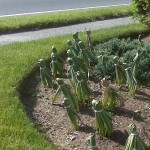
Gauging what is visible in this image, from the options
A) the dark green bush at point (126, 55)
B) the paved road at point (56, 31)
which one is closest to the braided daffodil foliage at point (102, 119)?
the dark green bush at point (126, 55)

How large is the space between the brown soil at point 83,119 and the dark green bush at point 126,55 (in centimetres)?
21

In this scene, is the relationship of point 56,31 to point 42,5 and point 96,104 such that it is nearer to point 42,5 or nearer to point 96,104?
point 42,5

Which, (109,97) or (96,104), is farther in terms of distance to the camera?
(109,97)

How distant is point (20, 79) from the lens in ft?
18.5

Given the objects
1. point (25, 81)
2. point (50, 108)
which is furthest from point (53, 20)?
point (50, 108)

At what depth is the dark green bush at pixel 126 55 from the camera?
5.63m

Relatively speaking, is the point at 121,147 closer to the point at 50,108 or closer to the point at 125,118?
the point at 125,118

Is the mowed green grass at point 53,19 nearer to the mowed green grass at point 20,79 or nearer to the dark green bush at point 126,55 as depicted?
the mowed green grass at point 20,79

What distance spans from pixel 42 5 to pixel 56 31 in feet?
11.5

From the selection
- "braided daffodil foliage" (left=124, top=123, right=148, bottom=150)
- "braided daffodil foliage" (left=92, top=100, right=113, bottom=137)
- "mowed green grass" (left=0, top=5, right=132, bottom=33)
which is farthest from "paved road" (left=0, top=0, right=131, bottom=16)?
"braided daffodil foliage" (left=124, top=123, right=148, bottom=150)

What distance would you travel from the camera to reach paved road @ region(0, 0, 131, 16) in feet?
37.0

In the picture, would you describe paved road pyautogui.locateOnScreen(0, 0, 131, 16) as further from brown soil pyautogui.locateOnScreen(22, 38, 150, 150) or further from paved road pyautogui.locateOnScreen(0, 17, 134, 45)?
brown soil pyautogui.locateOnScreen(22, 38, 150, 150)

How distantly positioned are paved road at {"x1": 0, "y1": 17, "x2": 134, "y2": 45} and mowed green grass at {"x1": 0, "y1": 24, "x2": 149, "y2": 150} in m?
0.64

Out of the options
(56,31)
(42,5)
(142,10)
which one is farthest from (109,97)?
(42,5)
